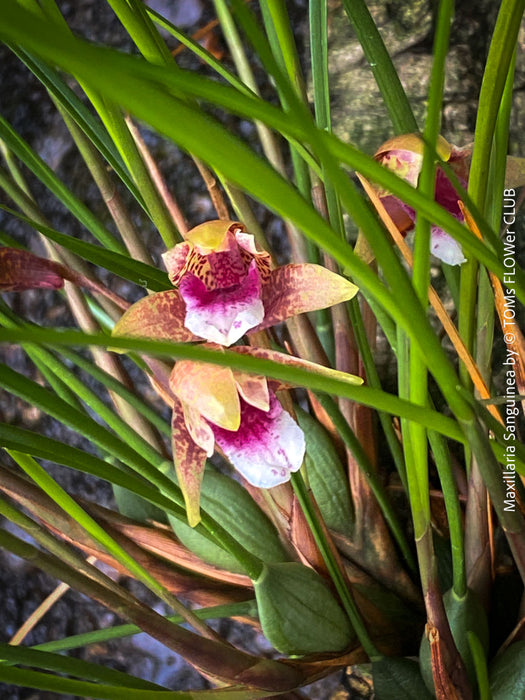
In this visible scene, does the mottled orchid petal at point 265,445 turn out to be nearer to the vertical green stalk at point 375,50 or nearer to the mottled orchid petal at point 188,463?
the mottled orchid petal at point 188,463

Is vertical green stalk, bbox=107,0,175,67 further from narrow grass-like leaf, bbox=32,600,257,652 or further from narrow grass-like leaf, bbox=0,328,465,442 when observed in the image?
narrow grass-like leaf, bbox=32,600,257,652

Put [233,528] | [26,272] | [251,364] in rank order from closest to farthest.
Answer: [251,364]
[26,272]
[233,528]

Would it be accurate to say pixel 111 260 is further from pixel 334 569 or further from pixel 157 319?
pixel 334 569

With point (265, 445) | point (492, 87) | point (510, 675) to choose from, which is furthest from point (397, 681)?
point (492, 87)

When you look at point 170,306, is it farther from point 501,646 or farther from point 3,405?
point 3,405

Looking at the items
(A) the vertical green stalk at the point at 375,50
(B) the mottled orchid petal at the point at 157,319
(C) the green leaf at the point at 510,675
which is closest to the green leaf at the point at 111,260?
(B) the mottled orchid petal at the point at 157,319

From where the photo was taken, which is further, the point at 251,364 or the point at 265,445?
the point at 265,445

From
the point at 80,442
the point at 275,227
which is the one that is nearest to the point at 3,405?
the point at 80,442

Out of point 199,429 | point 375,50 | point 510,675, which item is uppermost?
point 375,50

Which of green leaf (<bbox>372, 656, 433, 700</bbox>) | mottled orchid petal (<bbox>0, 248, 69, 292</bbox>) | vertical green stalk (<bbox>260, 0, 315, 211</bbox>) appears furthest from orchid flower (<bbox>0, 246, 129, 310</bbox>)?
green leaf (<bbox>372, 656, 433, 700</bbox>)
